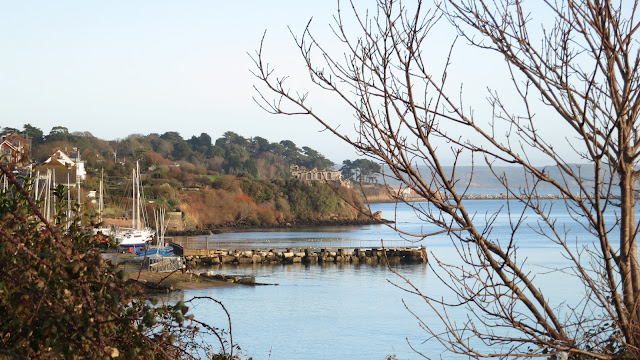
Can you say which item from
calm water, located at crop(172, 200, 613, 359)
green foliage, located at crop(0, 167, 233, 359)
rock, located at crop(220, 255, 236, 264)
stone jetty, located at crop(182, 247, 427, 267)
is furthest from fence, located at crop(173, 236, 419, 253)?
green foliage, located at crop(0, 167, 233, 359)

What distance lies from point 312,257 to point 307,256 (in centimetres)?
31

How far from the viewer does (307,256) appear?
4434 centimetres

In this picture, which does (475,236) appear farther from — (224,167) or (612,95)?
(224,167)

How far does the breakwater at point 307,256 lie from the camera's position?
42.8 metres

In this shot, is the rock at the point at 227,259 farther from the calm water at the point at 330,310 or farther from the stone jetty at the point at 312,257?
the calm water at the point at 330,310

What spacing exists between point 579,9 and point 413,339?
19.2m

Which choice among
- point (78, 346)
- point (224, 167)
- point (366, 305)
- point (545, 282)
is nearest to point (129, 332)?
point (78, 346)

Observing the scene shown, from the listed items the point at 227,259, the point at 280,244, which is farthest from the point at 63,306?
the point at 280,244

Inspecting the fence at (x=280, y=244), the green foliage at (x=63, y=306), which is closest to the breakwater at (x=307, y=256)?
the fence at (x=280, y=244)

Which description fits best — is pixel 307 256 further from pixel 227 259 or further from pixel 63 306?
pixel 63 306

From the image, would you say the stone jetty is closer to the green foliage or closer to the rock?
the rock

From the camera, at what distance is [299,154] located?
138375 mm

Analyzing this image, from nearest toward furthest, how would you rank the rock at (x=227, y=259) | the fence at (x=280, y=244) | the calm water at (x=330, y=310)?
the calm water at (x=330, y=310) < the rock at (x=227, y=259) < the fence at (x=280, y=244)

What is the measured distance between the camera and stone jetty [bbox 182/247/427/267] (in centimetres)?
4284
